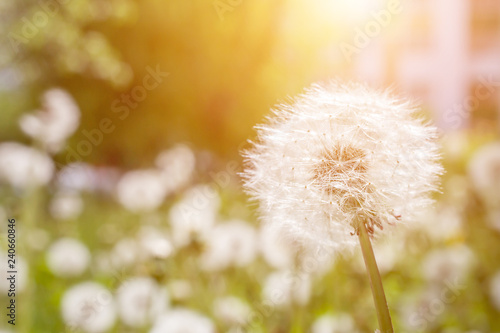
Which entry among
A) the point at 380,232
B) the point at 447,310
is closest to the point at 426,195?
the point at 380,232

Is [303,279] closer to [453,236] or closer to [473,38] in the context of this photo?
[453,236]

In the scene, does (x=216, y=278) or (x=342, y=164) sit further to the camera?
(x=216, y=278)

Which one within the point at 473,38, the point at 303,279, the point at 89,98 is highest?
the point at 473,38

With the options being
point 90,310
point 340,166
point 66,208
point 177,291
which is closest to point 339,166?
point 340,166

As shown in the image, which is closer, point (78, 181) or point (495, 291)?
point (495, 291)

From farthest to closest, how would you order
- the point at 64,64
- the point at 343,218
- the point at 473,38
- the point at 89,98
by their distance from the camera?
the point at 473,38 < the point at 89,98 < the point at 64,64 < the point at 343,218

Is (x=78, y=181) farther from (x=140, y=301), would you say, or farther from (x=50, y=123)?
(x=140, y=301)

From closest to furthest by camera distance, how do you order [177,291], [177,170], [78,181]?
1. [177,291]
2. [177,170]
3. [78,181]

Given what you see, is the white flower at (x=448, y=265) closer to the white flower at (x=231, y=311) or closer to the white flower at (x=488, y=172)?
the white flower at (x=488, y=172)
